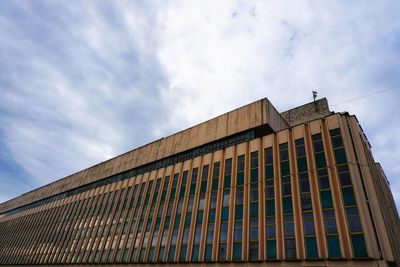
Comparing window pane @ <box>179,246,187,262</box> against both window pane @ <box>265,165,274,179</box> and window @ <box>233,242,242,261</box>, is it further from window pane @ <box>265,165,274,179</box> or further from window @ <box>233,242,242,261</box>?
window pane @ <box>265,165,274,179</box>

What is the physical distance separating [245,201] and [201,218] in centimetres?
591

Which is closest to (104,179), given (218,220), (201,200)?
(201,200)

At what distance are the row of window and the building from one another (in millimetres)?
109

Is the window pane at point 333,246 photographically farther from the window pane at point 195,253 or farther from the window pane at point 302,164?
the window pane at point 195,253

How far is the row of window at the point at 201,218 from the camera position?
24438 mm

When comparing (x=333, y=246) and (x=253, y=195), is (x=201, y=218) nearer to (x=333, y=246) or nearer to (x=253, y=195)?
(x=253, y=195)

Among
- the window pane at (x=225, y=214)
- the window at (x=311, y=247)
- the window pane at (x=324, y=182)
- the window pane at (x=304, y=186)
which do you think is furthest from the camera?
the window pane at (x=225, y=214)

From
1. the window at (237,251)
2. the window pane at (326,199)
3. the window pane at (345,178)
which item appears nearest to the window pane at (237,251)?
the window at (237,251)

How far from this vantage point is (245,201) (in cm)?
2930

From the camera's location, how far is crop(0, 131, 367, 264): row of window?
2444cm

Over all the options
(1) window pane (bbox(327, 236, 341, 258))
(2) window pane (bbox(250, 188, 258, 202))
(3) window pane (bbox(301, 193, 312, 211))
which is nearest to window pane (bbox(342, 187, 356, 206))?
(3) window pane (bbox(301, 193, 312, 211))

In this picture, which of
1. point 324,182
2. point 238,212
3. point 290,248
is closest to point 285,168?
point 324,182

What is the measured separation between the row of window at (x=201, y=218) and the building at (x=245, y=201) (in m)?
0.11

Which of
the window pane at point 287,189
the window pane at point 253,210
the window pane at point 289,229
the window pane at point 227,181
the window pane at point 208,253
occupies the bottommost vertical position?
the window pane at point 208,253
